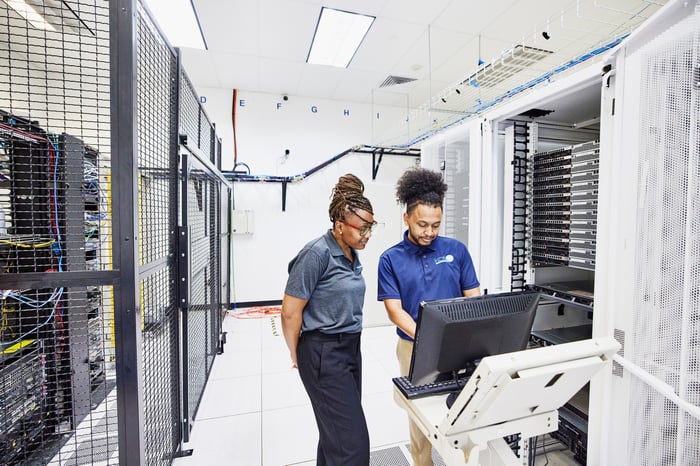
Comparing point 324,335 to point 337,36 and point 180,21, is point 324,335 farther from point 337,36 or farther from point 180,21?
point 180,21

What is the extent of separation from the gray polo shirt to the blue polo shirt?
21 centimetres

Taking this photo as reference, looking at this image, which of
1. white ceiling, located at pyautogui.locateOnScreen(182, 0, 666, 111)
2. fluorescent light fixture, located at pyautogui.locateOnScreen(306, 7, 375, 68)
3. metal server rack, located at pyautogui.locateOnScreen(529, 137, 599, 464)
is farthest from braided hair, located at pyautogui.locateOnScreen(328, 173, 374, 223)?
fluorescent light fixture, located at pyautogui.locateOnScreen(306, 7, 375, 68)

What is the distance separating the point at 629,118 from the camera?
1.07 meters

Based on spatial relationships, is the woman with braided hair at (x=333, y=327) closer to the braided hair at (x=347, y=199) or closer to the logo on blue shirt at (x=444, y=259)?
the braided hair at (x=347, y=199)

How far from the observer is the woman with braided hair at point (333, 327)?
125 cm

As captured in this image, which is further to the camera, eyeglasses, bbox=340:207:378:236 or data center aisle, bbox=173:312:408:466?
data center aisle, bbox=173:312:408:466

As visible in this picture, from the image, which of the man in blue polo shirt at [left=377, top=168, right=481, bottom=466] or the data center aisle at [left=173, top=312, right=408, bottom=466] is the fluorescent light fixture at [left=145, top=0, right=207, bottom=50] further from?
the data center aisle at [left=173, top=312, right=408, bottom=466]

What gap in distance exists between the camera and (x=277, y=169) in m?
4.97

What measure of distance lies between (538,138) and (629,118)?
75 cm

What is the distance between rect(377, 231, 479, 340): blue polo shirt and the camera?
147 centimetres

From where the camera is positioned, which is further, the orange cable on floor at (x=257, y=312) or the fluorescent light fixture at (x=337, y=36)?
the orange cable on floor at (x=257, y=312)

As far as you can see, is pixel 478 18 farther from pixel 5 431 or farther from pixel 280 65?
pixel 5 431

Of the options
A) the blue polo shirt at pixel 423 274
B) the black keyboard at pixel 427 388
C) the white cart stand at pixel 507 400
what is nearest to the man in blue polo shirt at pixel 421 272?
the blue polo shirt at pixel 423 274

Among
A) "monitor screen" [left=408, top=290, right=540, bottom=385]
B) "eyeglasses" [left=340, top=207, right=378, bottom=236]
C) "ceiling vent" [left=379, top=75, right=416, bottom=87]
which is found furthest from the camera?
"ceiling vent" [left=379, top=75, right=416, bottom=87]
